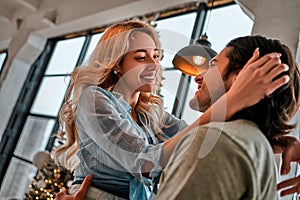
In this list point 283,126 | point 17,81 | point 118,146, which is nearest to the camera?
point 283,126

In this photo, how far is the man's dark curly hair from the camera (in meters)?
0.76

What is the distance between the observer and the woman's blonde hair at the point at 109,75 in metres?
1.22

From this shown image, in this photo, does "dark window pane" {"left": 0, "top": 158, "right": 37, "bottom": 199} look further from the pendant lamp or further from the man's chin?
the man's chin

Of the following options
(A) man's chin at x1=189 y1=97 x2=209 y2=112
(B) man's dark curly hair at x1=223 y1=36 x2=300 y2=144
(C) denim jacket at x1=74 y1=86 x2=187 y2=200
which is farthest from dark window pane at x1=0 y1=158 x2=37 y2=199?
(B) man's dark curly hair at x1=223 y1=36 x2=300 y2=144

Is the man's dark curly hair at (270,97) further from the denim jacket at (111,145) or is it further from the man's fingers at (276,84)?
the denim jacket at (111,145)

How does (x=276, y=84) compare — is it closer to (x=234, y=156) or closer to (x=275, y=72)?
(x=275, y=72)

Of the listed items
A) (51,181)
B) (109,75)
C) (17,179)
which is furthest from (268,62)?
(17,179)

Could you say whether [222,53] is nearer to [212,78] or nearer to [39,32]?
[212,78]

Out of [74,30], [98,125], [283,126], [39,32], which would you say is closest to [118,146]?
[98,125]

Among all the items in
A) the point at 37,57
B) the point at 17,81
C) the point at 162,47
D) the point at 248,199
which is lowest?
the point at 248,199

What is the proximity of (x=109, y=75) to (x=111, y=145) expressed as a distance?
34cm

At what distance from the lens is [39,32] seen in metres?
4.54

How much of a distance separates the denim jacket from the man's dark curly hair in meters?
0.29

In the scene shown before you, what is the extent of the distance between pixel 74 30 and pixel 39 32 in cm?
49
